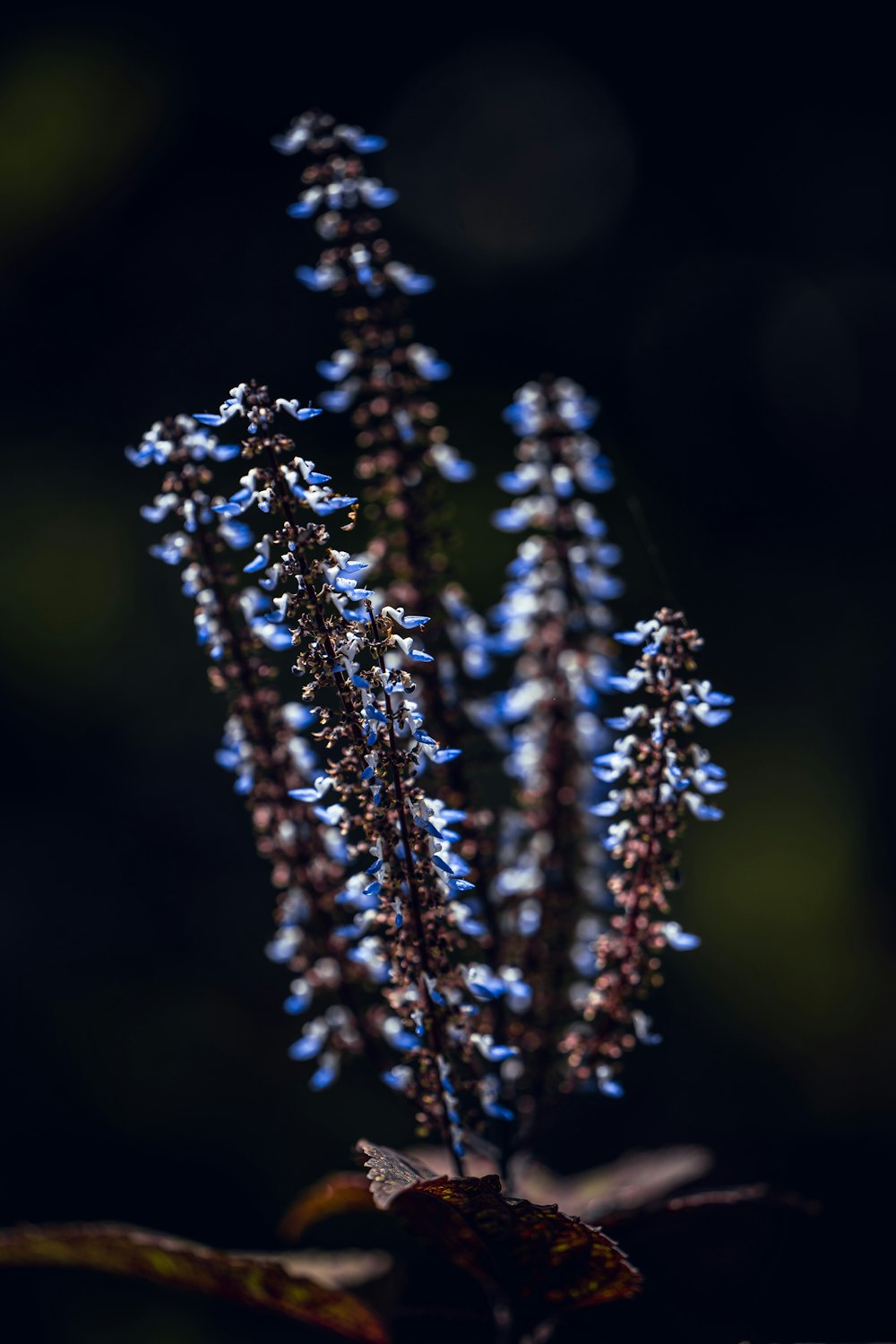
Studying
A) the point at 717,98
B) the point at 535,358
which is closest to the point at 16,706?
the point at 535,358

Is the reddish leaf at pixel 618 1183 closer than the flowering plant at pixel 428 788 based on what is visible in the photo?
No

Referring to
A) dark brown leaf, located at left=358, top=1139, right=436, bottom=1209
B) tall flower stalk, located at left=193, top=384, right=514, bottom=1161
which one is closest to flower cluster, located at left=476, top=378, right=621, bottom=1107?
tall flower stalk, located at left=193, top=384, right=514, bottom=1161

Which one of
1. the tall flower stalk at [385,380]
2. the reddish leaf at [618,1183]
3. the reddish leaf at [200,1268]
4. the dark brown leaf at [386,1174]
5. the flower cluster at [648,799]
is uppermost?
the tall flower stalk at [385,380]

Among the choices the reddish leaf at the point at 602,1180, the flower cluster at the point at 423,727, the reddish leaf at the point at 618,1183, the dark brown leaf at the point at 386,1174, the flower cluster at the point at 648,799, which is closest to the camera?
the dark brown leaf at the point at 386,1174

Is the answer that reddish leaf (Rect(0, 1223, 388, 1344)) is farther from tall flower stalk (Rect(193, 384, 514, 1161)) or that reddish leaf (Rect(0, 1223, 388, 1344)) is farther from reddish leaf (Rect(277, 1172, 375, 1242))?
tall flower stalk (Rect(193, 384, 514, 1161))

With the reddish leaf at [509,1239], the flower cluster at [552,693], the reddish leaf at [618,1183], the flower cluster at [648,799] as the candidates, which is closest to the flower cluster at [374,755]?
the reddish leaf at [509,1239]

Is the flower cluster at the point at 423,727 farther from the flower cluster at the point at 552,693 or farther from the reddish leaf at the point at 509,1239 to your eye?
the reddish leaf at the point at 509,1239

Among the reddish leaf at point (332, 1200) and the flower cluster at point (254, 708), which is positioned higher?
the flower cluster at point (254, 708)
